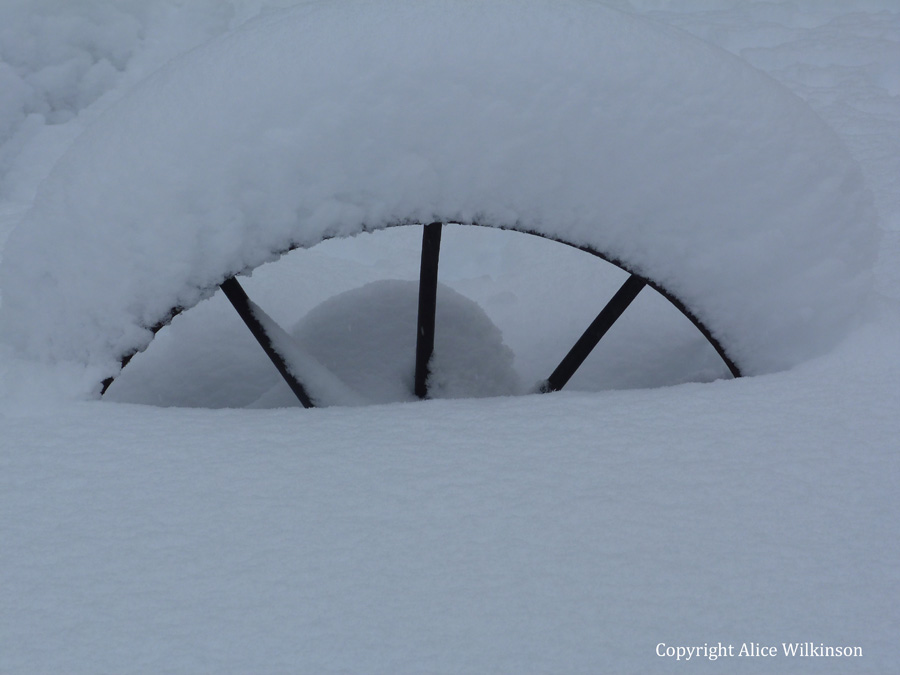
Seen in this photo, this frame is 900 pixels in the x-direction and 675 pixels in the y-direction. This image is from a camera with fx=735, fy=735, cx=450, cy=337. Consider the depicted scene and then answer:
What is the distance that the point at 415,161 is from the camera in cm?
158

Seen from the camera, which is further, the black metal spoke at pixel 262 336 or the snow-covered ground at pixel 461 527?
the black metal spoke at pixel 262 336

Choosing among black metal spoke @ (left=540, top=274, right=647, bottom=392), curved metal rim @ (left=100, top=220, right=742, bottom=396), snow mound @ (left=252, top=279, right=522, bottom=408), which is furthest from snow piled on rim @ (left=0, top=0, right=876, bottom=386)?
snow mound @ (left=252, top=279, right=522, bottom=408)

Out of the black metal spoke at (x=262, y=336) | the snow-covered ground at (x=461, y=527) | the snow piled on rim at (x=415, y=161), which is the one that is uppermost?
the snow piled on rim at (x=415, y=161)

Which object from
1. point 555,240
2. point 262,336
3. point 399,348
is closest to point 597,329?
point 555,240

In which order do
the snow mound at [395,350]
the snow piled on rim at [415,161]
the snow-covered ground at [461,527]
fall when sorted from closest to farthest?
1. the snow-covered ground at [461,527]
2. the snow piled on rim at [415,161]
3. the snow mound at [395,350]

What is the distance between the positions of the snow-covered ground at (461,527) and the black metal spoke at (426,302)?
0.36 m

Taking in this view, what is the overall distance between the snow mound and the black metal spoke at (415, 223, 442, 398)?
4 cm

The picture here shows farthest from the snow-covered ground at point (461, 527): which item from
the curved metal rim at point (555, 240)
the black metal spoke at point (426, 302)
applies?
the black metal spoke at point (426, 302)

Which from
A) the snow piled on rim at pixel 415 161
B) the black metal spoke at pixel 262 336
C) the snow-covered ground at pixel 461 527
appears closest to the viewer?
the snow-covered ground at pixel 461 527

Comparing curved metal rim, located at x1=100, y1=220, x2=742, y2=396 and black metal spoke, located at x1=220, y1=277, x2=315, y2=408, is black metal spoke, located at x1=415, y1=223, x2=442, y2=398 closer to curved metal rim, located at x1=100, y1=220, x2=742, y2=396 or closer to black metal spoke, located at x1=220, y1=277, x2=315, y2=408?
curved metal rim, located at x1=100, y1=220, x2=742, y2=396

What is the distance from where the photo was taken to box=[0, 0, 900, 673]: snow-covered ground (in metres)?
1.09

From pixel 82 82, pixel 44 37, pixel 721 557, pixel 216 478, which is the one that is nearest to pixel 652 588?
pixel 721 557

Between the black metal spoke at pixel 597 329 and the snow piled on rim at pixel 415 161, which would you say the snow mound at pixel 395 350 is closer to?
the black metal spoke at pixel 597 329

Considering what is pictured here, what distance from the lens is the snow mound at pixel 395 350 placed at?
2.10 m
